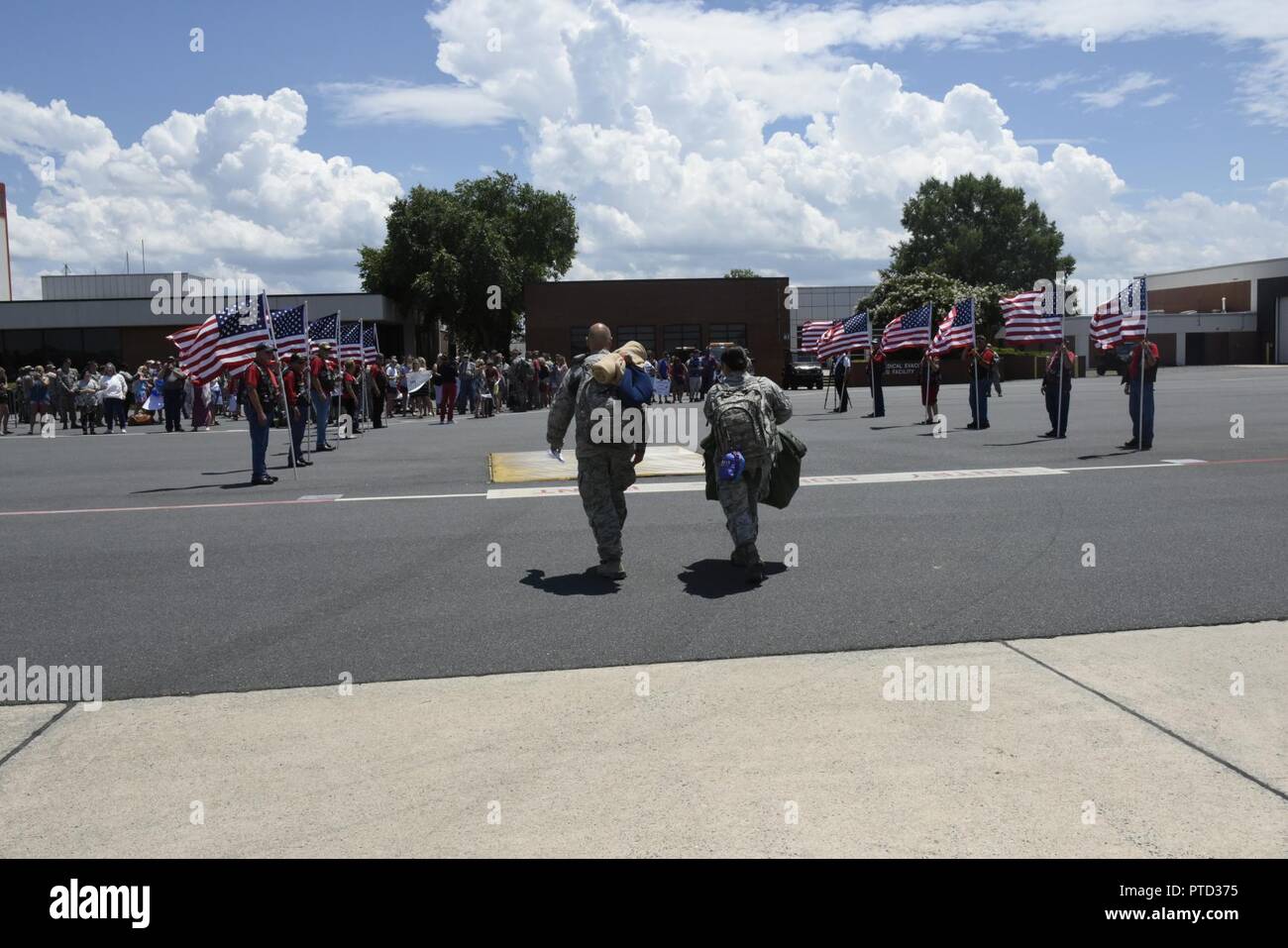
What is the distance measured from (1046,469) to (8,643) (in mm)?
11578

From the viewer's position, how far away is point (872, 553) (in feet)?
30.0

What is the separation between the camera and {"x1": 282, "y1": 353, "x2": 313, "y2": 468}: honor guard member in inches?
695

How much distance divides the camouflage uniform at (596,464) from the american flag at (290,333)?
1270cm

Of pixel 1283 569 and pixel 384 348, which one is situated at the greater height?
pixel 384 348

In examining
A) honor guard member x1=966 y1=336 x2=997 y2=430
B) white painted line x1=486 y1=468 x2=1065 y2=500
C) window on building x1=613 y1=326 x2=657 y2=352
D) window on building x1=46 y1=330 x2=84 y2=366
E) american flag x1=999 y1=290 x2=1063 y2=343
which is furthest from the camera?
window on building x1=613 y1=326 x2=657 y2=352

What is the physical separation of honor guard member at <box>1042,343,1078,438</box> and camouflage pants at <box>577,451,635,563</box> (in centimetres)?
1284

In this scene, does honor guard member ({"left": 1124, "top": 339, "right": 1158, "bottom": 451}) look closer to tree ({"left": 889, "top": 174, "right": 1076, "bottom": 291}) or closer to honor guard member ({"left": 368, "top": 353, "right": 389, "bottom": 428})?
honor guard member ({"left": 368, "top": 353, "right": 389, "bottom": 428})

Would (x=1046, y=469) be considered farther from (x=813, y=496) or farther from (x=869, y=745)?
(x=869, y=745)

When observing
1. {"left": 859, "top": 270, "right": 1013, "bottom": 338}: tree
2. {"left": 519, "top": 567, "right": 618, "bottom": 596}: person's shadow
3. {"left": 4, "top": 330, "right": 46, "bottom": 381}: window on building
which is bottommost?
{"left": 519, "top": 567, "right": 618, "bottom": 596}: person's shadow

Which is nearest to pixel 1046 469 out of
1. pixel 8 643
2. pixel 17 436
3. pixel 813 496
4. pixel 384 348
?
pixel 813 496

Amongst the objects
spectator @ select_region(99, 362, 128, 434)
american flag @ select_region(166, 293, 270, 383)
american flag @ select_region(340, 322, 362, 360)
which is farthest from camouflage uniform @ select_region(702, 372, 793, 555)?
spectator @ select_region(99, 362, 128, 434)

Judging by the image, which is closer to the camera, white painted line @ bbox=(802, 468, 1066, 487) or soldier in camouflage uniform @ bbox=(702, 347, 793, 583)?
soldier in camouflage uniform @ bbox=(702, 347, 793, 583)
